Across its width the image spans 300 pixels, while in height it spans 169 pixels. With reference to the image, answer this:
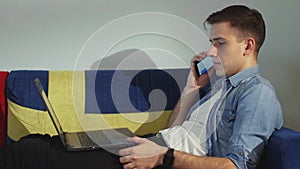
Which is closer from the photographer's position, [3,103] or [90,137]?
[90,137]

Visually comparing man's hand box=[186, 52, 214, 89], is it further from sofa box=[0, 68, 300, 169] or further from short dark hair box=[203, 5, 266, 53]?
short dark hair box=[203, 5, 266, 53]

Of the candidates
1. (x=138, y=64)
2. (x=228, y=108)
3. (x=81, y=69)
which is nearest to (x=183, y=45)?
(x=138, y=64)

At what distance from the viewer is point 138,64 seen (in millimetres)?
1870

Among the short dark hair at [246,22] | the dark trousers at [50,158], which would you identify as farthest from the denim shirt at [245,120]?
the dark trousers at [50,158]

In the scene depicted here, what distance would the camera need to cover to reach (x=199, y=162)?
1.13 metres

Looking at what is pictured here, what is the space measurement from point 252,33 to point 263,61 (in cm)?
71

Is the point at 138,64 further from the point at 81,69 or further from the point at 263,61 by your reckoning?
the point at 263,61

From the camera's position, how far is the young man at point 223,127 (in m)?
1.14

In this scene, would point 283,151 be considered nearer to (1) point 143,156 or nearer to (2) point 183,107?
(1) point 143,156

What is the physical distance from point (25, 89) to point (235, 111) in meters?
0.92

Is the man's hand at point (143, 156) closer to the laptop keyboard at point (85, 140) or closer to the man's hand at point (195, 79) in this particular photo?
the laptop keyboard at point (85, 140)

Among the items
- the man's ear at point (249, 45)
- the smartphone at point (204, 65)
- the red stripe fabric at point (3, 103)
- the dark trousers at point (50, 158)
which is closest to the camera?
the dark trousers at point (50, 158)

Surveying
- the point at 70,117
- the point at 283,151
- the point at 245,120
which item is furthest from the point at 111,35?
the point at 283,151

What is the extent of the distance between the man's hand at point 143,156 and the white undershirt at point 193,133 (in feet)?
0.53
